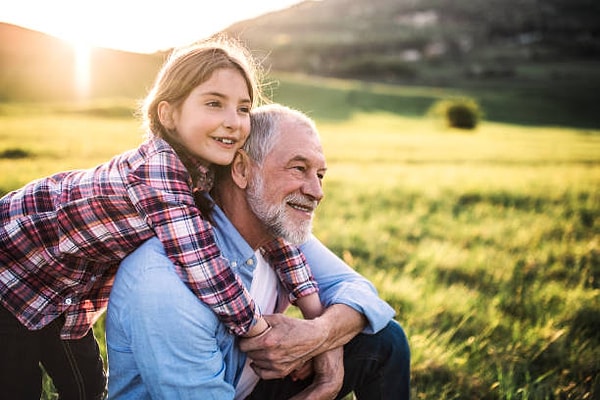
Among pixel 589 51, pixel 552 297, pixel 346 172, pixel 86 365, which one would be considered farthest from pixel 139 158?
pixel 589 51

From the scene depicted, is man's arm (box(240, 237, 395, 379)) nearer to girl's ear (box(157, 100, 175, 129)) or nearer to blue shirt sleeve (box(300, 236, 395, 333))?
blue shirt sleeve (box(300, 236, 395, 333))

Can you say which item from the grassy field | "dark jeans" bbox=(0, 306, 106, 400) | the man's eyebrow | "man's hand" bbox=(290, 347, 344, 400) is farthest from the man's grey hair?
the grassy field

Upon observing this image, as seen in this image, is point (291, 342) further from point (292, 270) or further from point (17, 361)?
point (17, 361)

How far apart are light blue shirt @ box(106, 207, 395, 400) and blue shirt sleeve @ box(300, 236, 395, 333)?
2.18 feet

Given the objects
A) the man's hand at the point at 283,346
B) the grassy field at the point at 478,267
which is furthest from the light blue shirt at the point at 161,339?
the grassy field at the point at 478,267

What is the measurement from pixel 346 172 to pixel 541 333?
9475 mm

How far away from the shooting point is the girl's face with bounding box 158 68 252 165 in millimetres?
2598

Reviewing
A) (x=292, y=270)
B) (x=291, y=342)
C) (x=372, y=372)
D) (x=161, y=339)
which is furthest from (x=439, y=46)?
(x=161, y=339)

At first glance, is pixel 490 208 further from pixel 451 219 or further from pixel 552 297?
pixel 552 297

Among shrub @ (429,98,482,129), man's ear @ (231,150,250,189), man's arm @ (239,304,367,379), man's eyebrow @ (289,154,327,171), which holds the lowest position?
shrub @ (429,98,482,129)

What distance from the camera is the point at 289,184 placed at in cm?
270

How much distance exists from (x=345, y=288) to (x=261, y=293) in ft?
1.58

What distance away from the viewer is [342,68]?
112 meters

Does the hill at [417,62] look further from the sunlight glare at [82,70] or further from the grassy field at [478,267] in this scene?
the grassy field at [478,267]
